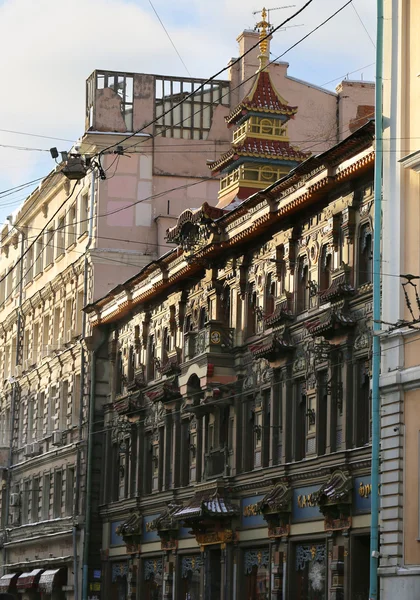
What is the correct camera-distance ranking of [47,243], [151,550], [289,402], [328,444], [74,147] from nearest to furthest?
[328,444] < [289,402] < [151,550] < [74,147] < [47,243]

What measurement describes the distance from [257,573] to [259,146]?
13.5 meters

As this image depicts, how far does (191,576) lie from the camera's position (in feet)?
136

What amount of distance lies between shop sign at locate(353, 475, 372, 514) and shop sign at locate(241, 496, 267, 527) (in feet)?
17.7

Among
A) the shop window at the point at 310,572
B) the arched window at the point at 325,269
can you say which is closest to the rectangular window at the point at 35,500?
the shop window at the point at 310,572

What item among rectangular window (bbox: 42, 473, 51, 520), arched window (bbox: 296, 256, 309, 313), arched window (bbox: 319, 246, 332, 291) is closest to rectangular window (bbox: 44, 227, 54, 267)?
rectangular window (bbox: 42, 473, 51, 520)

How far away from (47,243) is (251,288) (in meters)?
23.9

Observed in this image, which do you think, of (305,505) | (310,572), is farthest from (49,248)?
(310,572)

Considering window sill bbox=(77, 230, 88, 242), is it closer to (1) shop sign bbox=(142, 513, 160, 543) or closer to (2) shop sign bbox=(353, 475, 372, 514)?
(1) shop sign bbox=(142, 513, 160, 543)

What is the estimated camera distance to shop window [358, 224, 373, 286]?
32562mm

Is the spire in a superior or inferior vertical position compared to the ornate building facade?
superior

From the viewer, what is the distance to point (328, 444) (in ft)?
111

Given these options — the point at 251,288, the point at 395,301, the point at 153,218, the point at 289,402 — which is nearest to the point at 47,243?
the point at 153,218

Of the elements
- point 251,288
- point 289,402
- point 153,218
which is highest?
point 153,218

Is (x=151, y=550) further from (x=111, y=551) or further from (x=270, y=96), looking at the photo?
(x=270, y=96)
